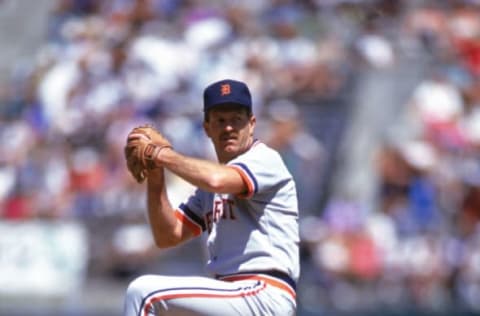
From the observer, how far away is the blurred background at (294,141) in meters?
10.7

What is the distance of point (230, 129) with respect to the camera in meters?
5.58

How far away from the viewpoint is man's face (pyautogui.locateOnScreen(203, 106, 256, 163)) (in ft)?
18.3

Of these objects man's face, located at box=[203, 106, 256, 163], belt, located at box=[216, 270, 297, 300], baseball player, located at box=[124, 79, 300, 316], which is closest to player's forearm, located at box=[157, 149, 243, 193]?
baseball player, located at box=[124, 79, 300, 316]

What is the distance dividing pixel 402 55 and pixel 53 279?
4228 mm

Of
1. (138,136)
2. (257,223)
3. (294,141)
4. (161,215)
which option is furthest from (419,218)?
(138,136)

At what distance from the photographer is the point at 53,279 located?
11961 mm

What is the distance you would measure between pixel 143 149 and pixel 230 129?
0.43 m

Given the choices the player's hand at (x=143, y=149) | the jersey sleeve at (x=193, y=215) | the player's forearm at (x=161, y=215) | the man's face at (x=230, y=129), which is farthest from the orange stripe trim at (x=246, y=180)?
the jersey sleeve at (x=193, y=215)

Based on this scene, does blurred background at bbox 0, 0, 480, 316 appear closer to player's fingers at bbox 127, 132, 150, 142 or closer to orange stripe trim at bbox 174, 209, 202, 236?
orange stripe trim at bbox 174, 209, 202, 236

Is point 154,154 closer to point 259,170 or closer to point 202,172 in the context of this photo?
point 202,172

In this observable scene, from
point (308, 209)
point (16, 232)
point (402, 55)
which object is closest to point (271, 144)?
point (308, 209)

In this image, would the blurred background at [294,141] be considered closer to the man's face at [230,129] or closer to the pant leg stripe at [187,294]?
the man's face at [230,129]

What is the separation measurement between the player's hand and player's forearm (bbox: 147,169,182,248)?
20 centimetres

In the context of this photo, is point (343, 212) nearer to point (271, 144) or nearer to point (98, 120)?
point (271, 144)
